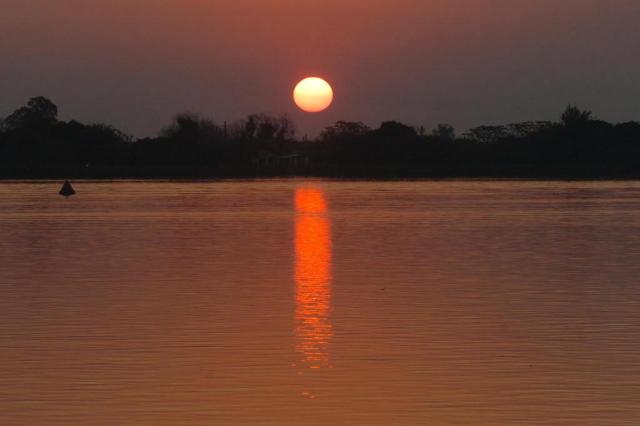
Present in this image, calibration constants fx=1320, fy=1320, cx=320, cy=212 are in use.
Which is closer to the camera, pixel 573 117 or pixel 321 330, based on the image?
pixel 321 330

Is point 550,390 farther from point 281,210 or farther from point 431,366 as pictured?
point 281,210

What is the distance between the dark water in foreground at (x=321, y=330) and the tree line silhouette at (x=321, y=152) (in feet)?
388

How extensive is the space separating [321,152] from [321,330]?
545ft

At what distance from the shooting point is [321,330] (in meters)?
17.8

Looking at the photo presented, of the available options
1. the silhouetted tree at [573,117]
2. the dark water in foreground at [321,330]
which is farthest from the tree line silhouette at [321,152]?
the dark water in foreground at [321,330]

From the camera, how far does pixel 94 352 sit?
15.9 metres

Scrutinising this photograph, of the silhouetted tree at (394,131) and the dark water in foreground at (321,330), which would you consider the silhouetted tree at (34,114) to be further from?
the dark water in foreground at (321,330)

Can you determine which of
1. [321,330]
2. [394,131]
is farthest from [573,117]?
[321,330]

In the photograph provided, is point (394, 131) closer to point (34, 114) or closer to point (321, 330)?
point (34, 114)

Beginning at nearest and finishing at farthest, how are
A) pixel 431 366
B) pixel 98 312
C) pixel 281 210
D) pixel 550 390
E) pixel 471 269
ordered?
pixel 550 390 → pixel 431 366 → pixel 98 312 → pixel 471 269 → pixel 281 210

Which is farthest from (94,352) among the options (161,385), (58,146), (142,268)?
(58,146)

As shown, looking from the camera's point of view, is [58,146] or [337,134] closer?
[58,146]

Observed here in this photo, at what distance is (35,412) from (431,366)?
4.56 m

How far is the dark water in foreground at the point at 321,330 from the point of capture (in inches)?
496
